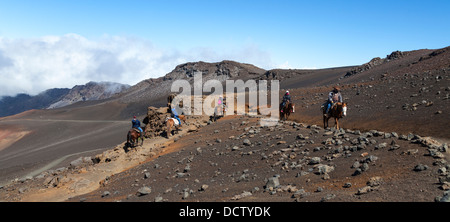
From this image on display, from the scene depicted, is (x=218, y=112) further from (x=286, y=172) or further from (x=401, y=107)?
(x=286, y=172)

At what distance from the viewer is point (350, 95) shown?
31.1 metres

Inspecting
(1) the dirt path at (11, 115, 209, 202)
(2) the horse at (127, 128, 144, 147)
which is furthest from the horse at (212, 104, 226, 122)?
(2) the horse at (127, 128, 144, 147)

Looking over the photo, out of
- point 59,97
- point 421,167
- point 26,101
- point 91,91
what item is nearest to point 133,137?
point 421,167

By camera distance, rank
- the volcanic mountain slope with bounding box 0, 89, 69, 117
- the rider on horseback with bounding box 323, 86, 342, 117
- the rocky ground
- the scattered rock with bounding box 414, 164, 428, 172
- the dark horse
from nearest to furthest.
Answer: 1. the rocky ground
2. the scattered rock with bounding box 414, 164, 428, 172
3. the rider on horseback with bounding box 323, 86, 342, 117
4. the dark horse
5. the volcanic mountain slope with bounding box 0, 89, 69, 117

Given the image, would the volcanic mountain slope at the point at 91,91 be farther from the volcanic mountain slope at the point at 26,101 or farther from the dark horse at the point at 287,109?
the dark horse at the point at 287,109

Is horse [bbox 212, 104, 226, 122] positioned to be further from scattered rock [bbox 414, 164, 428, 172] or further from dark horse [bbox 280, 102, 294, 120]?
scattered rock [bbox 414, 164, 428, 172]

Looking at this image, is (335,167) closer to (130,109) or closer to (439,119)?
(439,119)

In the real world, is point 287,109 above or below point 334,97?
below

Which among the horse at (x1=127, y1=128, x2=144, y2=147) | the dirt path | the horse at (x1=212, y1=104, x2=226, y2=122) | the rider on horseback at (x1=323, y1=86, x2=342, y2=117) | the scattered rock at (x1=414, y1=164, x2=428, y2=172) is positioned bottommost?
the dirt path

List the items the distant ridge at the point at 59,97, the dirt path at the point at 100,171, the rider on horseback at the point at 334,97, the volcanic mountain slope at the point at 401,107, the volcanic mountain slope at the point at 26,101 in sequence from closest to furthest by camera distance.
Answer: the dirt path at the point at 100,171, the rider on horseback at the point at 334,97, the volcanic mountain slope at the point at 401,107, the volcanic mountain slope at the point at 26,101, the distant ridge at the point at 59,97

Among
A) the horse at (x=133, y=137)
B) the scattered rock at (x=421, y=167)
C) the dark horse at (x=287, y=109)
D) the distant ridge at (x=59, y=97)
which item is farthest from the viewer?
the distant ridge at (x=59, y=97)

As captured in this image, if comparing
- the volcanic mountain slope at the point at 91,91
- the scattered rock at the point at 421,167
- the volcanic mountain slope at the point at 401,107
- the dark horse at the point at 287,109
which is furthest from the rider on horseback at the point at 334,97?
the volcanic mountain slope at the point at 91,91

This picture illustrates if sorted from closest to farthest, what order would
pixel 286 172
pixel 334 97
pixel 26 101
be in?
pixel 286 172
pixel 334 97
pixel 26 101
